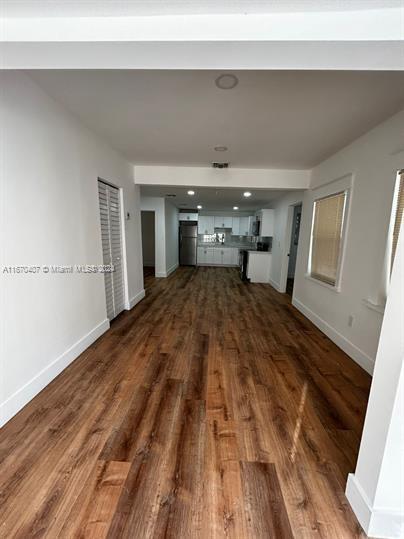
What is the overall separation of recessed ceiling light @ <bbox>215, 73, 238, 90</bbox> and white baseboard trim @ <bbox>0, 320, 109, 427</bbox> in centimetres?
263

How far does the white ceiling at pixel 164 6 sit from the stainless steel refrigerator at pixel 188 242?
24.7 ft

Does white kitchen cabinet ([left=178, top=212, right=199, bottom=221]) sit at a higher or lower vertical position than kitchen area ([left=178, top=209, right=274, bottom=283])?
higher

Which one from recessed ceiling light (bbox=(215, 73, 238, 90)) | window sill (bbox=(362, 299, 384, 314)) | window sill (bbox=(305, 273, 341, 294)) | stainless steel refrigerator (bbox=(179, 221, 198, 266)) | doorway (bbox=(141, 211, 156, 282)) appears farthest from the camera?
stainless steel refrigerator (bbox=(179, 221, 198, 266))

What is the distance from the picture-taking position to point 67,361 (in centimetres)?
226

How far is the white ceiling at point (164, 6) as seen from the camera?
959 millimetres

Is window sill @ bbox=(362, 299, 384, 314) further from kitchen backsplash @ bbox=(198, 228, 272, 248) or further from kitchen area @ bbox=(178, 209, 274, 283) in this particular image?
kitchen backsplash @ bbox=(198, 228, 272, 248)

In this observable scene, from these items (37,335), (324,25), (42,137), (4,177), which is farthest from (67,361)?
(324,25)

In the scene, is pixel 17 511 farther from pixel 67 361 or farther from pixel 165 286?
pixel 165 286

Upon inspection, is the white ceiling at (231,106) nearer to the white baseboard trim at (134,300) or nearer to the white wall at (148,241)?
the white baseboard trim at (134,300)

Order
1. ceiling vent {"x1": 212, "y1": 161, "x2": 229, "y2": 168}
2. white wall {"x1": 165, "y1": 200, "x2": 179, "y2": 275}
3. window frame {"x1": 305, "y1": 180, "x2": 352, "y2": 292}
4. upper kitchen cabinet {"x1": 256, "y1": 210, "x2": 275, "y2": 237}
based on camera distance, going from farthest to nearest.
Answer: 1. white wall {"x1": 165, "y1": 200, "x2": 179, "y2": 275}
2. upper kitchen cabinet {"x1": 256, "y1": 210, "x2": 275, "y2": 237}
3. ceiling vent {"x1": 212, "y1": 161, "x2": 229, "y2": 168}
4. window frame {"x1": 305, "y1": 180, "x2": 352, "y2": 292}

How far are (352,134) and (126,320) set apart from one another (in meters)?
3.63

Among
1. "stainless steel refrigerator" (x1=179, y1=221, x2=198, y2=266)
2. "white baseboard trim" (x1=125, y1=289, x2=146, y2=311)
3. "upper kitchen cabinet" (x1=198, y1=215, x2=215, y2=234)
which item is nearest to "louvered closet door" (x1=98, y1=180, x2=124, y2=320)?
"white baseboard trim" (x1=125, y1=289, x2=146, y2=311)

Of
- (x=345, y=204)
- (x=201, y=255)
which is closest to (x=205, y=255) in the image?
(x=201, y=255)

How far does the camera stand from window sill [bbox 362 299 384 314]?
214cm
